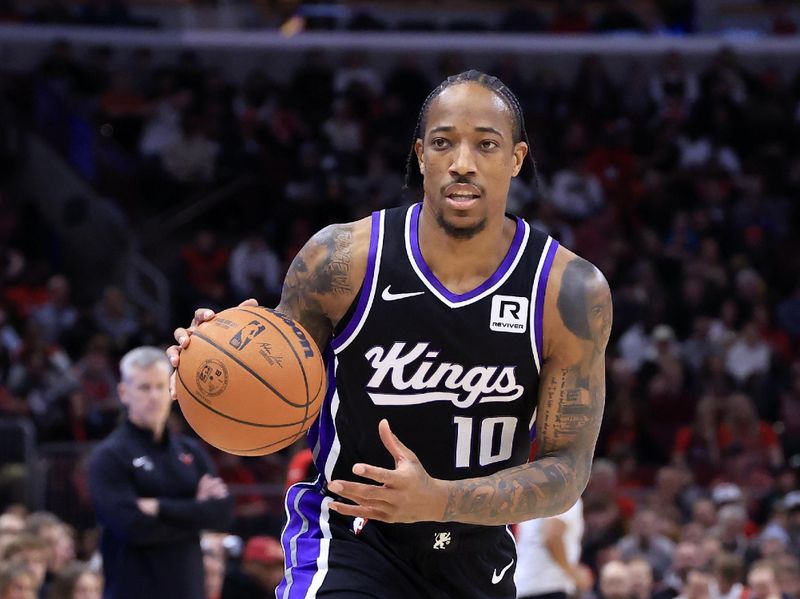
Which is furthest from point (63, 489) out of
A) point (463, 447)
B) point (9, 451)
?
point (463, 447)

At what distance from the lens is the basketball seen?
3980 millimetres

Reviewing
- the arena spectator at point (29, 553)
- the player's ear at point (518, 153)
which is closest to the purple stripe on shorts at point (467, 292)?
the player's ear at point (518, 153)

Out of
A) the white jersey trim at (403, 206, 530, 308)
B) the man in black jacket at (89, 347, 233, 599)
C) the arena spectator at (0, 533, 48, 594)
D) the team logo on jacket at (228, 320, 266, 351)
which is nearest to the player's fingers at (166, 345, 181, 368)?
the team logo on jacket at (228, 320, 266, 351)

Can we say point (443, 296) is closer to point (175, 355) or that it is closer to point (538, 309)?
point (538, 309)

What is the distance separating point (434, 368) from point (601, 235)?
1289cm

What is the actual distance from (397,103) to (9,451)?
8.67m

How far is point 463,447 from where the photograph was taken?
13.6 ft

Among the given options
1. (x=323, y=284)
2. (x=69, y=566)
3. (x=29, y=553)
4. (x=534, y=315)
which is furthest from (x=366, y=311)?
(x=69, y=566)

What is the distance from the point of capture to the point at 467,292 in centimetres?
422

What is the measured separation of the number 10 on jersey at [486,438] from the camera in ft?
13.6

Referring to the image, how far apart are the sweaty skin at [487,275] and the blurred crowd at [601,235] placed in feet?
19.1

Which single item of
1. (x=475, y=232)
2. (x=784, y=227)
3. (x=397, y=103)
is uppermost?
(x=397, y=103)

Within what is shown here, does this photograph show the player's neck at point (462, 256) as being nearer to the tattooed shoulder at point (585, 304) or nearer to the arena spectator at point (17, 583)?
the tattooed shoulder at point (585, 304)

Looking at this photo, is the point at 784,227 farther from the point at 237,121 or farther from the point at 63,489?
the point at 63,489
